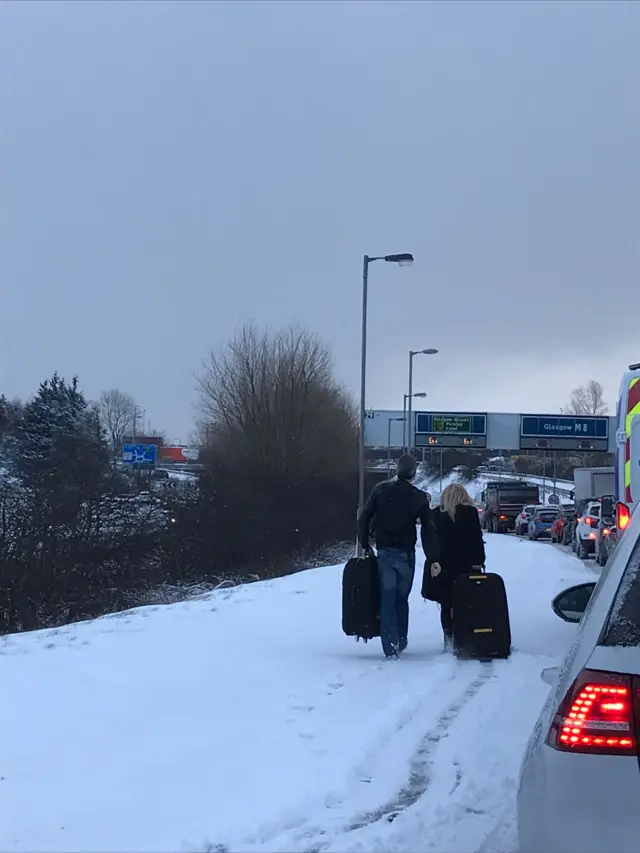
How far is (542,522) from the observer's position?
42.8 metres

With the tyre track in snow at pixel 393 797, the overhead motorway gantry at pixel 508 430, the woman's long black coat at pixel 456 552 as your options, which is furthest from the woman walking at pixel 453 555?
the overhead motorway gantry at pixel 508 430

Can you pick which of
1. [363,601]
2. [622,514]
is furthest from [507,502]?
[363,601]

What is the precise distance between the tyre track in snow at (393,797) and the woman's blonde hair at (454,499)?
6.82 feet

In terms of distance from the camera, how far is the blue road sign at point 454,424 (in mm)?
66188

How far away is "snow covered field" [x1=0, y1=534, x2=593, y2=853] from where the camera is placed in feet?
15.0

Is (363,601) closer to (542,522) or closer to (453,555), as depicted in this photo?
(453,555)

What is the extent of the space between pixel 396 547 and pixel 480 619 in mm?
938

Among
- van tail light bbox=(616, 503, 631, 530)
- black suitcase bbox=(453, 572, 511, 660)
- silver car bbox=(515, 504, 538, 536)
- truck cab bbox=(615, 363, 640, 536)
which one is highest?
truck cab bbox=(615, 363, 640, 536)

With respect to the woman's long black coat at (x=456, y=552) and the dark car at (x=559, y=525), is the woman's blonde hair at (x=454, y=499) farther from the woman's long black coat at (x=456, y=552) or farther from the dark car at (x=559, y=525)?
the dark car at (x=559, y=525)

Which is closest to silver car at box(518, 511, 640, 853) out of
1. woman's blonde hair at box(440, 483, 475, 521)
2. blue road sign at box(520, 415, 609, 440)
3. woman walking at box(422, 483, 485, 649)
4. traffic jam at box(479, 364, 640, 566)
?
traffic jam at box(479, 364, 640, 566)

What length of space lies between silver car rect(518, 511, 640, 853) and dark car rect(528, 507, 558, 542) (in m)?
40.3

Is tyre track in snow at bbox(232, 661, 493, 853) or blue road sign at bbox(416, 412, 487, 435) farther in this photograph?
blue road sign at bbox(416, 412, 487, 435)

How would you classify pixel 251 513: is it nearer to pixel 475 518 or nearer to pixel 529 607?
pixel 529 607

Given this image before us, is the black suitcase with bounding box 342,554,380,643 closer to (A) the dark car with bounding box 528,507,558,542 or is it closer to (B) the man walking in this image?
(B) the man walking
